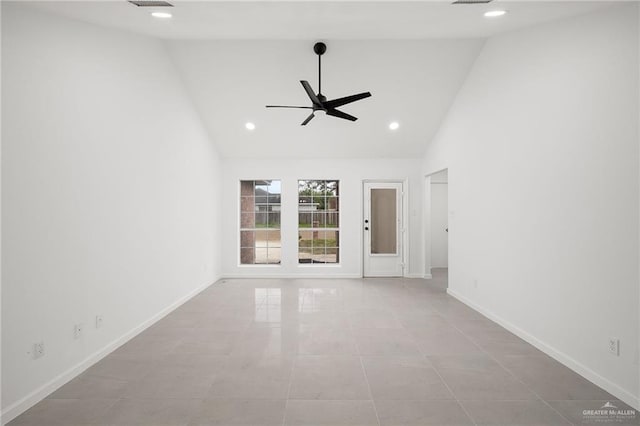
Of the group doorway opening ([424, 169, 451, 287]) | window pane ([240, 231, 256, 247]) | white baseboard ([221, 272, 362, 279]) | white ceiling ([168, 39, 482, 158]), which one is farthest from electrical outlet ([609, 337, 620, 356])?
window pane ([240, 231, 256, 247])

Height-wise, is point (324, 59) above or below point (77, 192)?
above

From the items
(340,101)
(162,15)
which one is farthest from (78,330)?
(340,101)

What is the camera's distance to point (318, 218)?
6637 mm

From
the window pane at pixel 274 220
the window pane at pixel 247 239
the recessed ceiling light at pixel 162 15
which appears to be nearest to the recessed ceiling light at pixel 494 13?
the recessed ceiling light at pixel 162 15

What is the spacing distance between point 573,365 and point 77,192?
4233 millimetres

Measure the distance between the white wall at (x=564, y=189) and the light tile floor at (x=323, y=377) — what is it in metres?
0.35

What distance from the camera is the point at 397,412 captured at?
6.85 ft

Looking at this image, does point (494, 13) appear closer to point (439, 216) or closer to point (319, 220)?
point (319, 220)

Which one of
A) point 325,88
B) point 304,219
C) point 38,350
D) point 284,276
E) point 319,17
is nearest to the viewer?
point 38,350

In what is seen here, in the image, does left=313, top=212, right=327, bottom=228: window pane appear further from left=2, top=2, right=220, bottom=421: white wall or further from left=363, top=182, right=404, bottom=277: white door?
left=2, top=2, right=220, bottom=421: white wall

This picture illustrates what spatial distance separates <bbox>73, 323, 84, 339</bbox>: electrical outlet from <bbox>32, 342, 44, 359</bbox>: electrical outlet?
0.98 feet

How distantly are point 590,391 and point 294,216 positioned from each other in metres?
5.00

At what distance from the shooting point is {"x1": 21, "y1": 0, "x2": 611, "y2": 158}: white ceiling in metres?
2.61

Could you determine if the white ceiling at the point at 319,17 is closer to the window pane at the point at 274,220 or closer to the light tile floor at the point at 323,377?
the light tile floor at the point at 323,377
